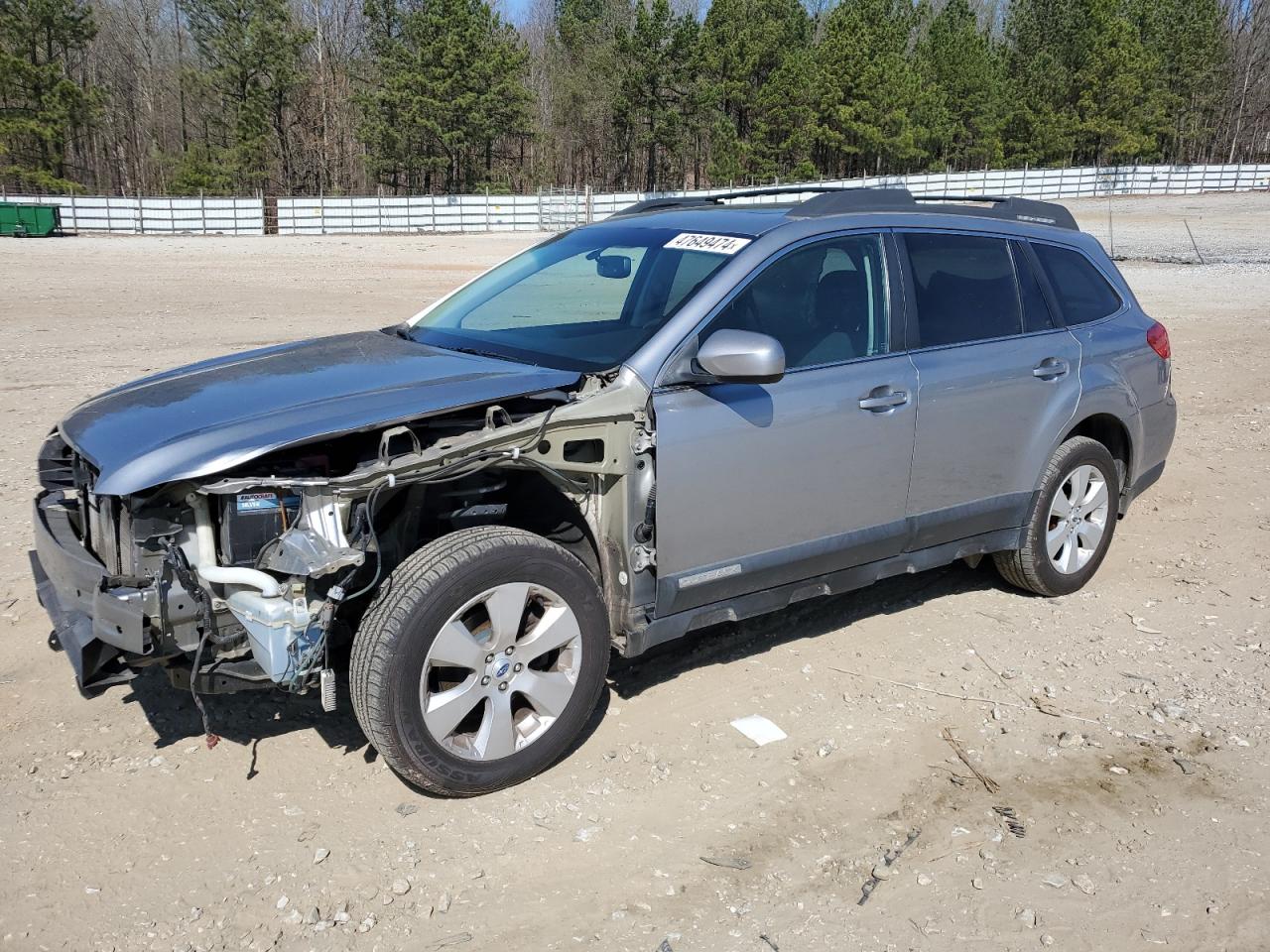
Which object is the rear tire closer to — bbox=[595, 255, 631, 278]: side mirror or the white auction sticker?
the white auction sticker

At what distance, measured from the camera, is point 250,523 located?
3.32 meters

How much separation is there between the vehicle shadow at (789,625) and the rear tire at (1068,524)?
0.27 m

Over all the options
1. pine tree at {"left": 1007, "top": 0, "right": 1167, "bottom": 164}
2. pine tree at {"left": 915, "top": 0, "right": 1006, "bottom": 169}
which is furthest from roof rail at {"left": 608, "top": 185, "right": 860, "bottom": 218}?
pine tree at {"left": 1007, "top": 0, "right": 1167, "bottom": 164}

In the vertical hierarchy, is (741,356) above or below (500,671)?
above

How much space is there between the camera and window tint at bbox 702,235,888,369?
13.6ft

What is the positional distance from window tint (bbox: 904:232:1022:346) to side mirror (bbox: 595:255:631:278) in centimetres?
122

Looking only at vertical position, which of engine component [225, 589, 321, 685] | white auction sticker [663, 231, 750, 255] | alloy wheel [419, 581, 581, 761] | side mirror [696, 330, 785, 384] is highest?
white auction sticker [663, 231, 750, 255]

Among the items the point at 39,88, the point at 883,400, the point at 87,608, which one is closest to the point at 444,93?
the point at 39,88

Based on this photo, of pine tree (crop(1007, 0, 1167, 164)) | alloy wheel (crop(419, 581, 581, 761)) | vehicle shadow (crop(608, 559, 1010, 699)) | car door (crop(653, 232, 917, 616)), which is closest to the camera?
alloy wheel (crop(419, 581, 581, 761))

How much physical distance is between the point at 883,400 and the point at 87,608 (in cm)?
298

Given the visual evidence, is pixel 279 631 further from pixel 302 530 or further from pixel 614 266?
pixel 614 266

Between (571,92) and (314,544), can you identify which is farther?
(571,92)

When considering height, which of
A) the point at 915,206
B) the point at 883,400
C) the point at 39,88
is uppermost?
the point at 39,88

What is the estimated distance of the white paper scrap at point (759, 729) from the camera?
4086mm
